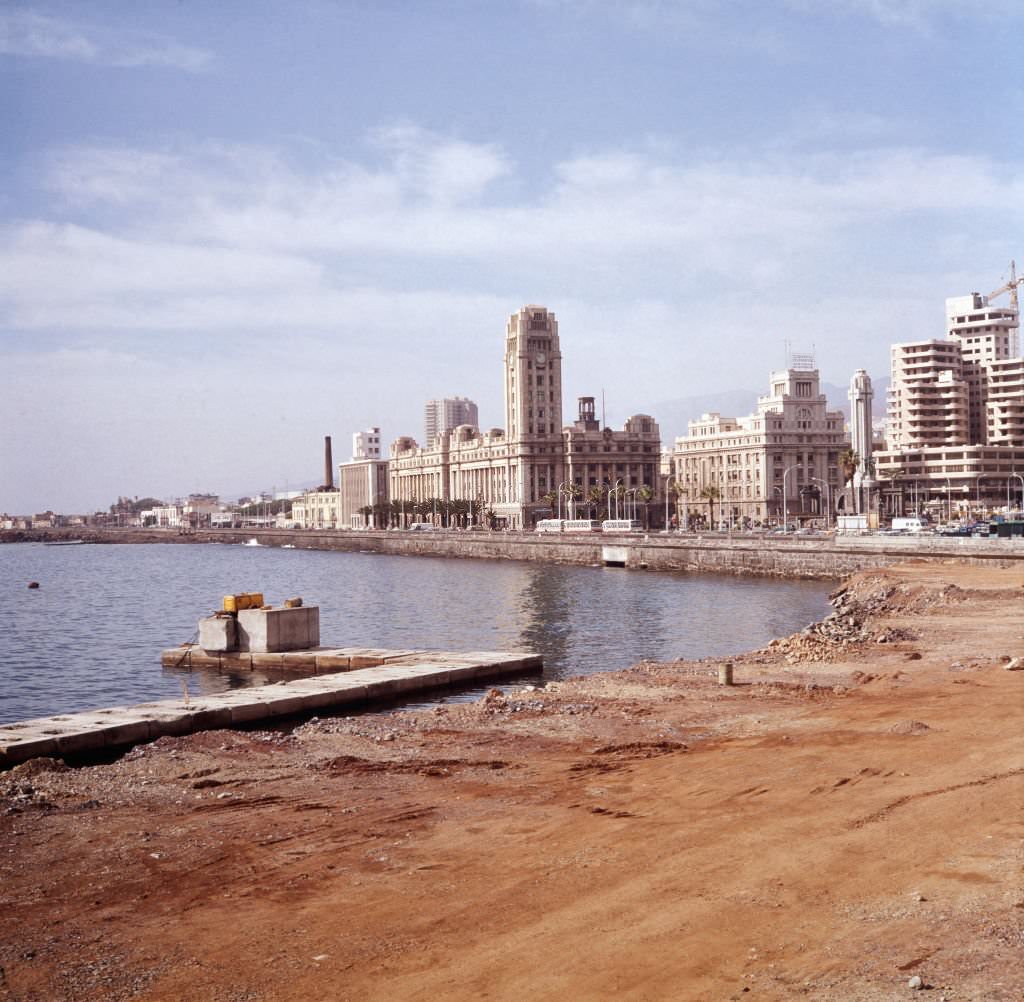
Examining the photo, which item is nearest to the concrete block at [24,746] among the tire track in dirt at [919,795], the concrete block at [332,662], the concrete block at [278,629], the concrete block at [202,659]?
the concrete block at [332,662]

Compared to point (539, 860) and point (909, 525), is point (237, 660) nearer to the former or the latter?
point (539, 860)

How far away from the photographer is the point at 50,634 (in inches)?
2749

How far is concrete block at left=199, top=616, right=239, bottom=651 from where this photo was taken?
49781 mm

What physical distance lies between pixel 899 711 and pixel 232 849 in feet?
54.4

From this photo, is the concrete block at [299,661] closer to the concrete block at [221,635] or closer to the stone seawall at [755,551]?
the concrete block at [221,635]

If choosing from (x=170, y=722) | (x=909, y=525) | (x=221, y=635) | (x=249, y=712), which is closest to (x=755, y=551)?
(x=909, y=525)

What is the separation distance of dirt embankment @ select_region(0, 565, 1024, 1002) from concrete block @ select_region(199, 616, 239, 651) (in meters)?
21.6

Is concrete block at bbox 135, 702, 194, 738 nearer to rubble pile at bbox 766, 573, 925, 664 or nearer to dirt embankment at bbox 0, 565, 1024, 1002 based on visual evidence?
dirt embankment at bbox 0, 565, 1024, 1002

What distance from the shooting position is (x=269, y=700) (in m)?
34.9

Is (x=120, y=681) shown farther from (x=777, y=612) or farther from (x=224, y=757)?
(x=777, y=612)

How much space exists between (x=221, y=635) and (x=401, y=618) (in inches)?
1035

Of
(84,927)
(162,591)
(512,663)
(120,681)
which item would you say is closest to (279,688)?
(512,663)

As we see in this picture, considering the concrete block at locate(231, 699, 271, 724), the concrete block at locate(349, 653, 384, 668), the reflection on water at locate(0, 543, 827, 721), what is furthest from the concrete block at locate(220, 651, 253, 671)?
the concrete block at locate(231, 699, 271, 724)

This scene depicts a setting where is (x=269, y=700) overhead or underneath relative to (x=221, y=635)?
underneath
